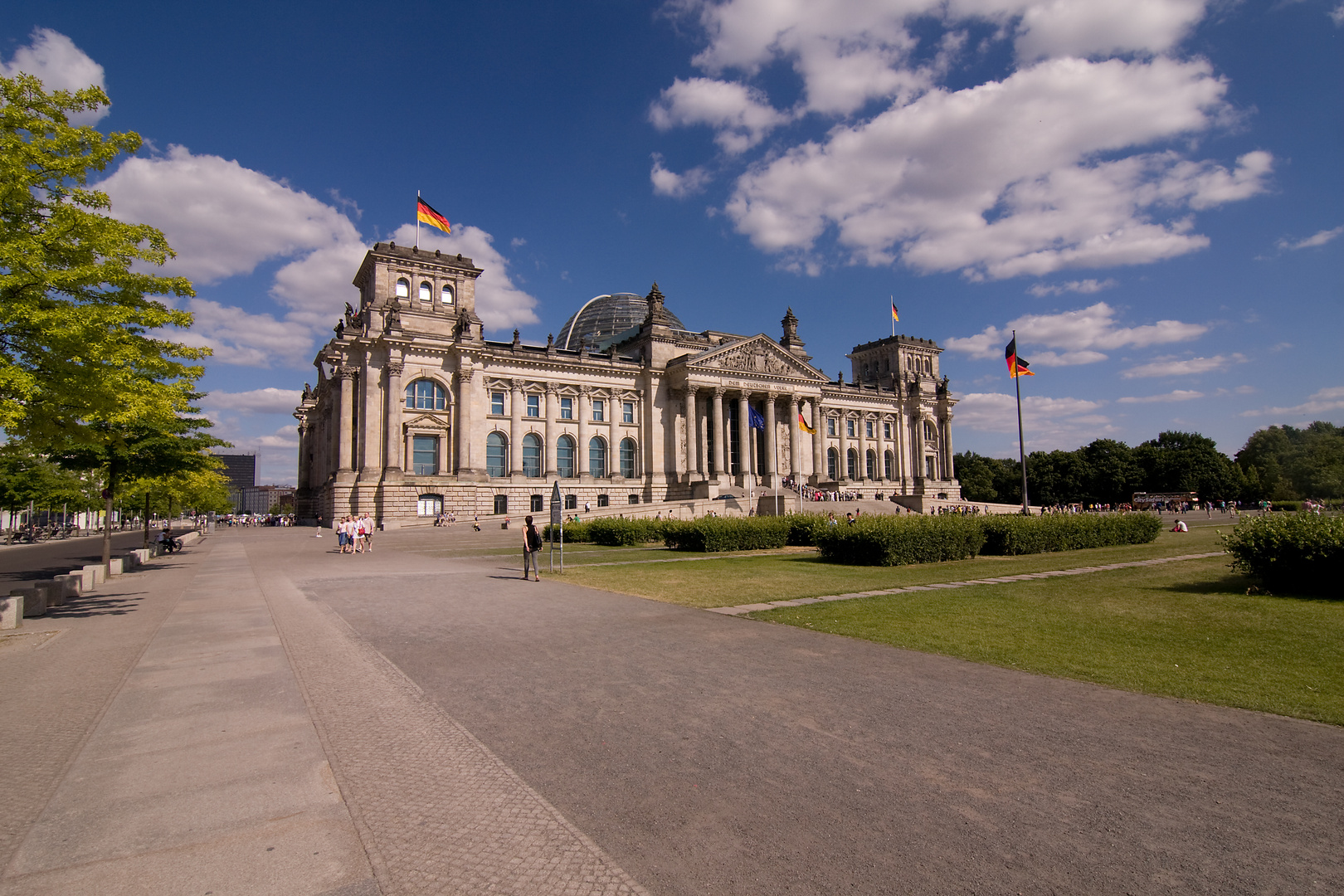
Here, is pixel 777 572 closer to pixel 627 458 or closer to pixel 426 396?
pixel 426 396

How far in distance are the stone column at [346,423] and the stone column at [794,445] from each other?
45.0 meters

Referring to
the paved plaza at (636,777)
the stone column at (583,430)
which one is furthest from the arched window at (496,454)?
the paved plaza at (636,777)

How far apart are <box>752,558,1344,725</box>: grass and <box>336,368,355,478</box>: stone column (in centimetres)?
5115

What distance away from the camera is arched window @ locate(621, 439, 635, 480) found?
2753 inches

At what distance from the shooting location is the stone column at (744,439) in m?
70.1

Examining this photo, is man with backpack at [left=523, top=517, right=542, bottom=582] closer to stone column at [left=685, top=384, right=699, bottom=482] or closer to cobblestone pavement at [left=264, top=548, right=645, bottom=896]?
cobblestone pavement at [left=264, top=548, right=645, bottom=896]

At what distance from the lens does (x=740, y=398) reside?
241ft

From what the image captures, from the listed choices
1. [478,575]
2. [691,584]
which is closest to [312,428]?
[478,575]

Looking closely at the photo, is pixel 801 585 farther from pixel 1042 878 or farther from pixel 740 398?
pixel 740 398

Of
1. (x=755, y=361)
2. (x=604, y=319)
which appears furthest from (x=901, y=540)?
(x=604, y=319)

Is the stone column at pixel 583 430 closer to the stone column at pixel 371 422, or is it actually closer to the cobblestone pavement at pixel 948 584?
the stone column at pixel 371 422

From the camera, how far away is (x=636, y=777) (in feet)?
17.9

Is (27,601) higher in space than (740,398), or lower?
lower

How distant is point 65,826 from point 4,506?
80719mm
